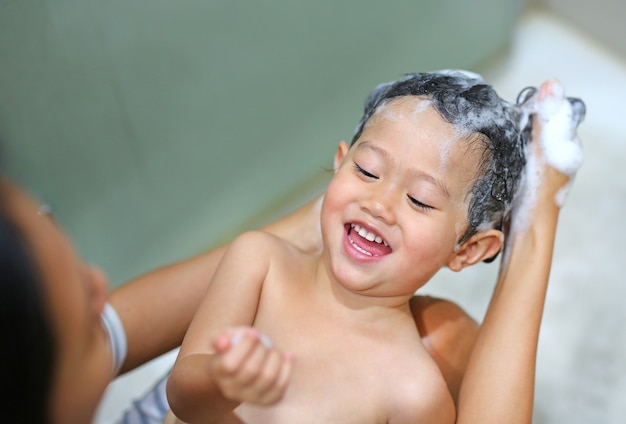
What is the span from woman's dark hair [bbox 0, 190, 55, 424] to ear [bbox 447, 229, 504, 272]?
59 centimetres

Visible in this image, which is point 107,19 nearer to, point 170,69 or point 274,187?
point 170,69

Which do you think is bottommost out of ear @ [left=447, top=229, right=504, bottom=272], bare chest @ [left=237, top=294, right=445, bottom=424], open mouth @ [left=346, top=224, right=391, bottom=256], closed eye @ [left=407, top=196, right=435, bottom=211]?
bare chest @ [left=237, top=294, right=445, bottom=424]

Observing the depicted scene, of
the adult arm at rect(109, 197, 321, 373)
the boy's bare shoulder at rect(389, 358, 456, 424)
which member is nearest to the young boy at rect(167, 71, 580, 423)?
the boy's bare shoulder at rect(389, 358, 456, 424)

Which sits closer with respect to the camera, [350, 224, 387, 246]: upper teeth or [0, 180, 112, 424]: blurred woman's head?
[0, 180, 112, 424]: blurred woman's head

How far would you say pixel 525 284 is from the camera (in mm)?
972

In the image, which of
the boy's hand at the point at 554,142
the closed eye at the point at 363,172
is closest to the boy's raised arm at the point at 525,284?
the boy's hand at the point at 554,142

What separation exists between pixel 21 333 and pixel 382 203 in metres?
0.49

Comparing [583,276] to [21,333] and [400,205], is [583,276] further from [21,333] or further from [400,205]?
[21,333]

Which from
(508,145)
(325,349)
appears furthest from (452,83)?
(325,349)

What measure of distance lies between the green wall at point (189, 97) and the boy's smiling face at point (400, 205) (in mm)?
664

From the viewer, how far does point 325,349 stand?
2.92 ft

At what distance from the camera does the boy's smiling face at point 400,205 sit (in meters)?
0.89

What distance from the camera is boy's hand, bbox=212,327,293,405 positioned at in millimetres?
567

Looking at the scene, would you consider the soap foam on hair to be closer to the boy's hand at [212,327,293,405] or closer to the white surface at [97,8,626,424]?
the boy's hand at [212,327,293,405]
